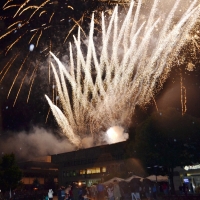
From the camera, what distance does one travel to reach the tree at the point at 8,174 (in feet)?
115

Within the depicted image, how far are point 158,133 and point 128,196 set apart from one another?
33.7 ft

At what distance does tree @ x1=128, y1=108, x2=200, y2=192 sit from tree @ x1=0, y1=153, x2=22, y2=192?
15.7 meters

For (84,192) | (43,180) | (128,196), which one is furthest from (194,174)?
(43,180)

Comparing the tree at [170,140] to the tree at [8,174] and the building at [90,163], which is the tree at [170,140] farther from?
the building at [90,163]

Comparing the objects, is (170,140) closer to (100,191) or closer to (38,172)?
(100,191)

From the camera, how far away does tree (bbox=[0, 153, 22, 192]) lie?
35094mm

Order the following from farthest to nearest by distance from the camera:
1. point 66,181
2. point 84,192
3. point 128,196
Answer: point 66,181
point 128,196
point 84,192

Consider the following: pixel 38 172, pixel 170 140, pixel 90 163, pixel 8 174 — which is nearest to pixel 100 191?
pixel 170 140

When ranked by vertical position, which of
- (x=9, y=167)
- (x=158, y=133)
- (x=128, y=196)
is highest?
(x=158, y=133)

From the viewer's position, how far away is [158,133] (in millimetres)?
34281

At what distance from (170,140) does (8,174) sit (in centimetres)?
1981

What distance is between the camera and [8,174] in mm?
35719

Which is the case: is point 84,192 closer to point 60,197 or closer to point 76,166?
point 60,197

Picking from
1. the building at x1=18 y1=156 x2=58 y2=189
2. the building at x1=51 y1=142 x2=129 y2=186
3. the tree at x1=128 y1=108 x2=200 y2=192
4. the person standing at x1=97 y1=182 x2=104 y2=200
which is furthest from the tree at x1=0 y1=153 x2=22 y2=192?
the building at x1=18 y1=156 x2=58 y2=189
